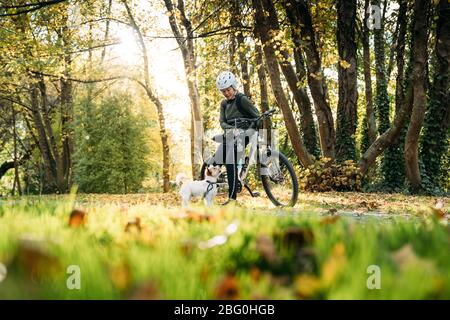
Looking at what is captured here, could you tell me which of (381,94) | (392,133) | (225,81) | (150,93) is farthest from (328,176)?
(150,93)

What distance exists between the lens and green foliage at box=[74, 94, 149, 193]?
30656 mm

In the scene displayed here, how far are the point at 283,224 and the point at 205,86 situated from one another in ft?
70.2

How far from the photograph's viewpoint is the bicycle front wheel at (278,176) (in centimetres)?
876

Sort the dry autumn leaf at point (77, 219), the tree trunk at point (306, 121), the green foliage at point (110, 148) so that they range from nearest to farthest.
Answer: the dry autumn leaf at point (77, 219)
the tree trunk at point (306, 121)
the green foliage at point (110, 148)

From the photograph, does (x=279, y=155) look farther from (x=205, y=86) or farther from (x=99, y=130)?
(x=99, y=130)

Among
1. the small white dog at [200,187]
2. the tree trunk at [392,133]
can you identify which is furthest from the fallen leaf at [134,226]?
the tree trunk at [392,133]

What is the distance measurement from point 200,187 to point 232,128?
117cm

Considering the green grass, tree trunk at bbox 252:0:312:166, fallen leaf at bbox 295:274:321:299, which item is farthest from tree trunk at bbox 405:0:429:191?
fallen leaf at bbox 295:274:321:299

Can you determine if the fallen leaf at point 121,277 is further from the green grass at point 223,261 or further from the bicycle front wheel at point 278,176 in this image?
the bicycle front wheel at point 278,176

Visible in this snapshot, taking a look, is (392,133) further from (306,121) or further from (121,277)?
(121,277)

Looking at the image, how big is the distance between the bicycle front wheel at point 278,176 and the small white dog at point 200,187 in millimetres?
1133

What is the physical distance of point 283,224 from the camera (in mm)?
3109
